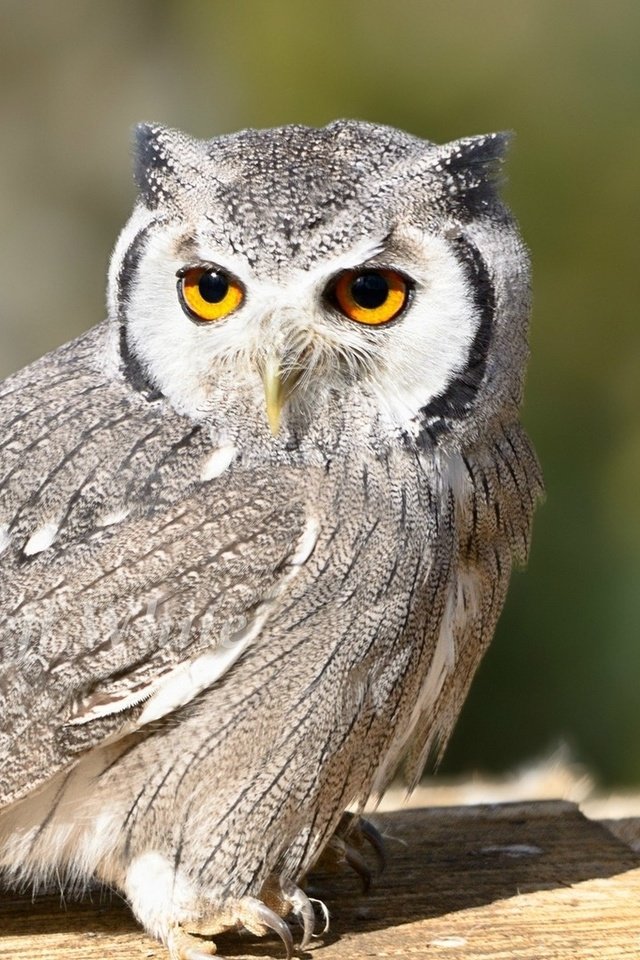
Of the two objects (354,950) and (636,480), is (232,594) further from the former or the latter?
(636,480)

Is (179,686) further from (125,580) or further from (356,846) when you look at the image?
(356,846)

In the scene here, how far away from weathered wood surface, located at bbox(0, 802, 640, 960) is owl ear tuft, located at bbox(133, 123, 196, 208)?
1167mm

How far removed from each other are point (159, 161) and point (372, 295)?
39cm

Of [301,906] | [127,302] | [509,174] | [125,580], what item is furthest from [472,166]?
[509,174]

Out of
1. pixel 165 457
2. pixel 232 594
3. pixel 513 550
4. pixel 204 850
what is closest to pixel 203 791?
pixel 204 850

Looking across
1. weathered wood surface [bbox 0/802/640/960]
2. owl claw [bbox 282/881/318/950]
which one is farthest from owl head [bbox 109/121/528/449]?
weathered wood surface [bbox 0/802/640/960]

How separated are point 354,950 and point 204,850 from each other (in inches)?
12.5

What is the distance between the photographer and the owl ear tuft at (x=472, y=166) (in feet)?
6.50

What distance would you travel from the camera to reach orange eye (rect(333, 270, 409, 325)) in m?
1.93

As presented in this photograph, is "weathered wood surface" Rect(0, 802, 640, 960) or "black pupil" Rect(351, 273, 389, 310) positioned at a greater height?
"black pupil" Rect(351, 273, 389, 310)

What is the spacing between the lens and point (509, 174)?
4984 mm

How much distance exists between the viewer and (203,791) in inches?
77.8

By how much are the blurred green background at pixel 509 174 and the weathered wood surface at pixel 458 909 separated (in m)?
2.18

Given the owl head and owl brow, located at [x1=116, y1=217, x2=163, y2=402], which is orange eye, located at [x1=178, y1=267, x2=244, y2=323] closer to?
the owl head
